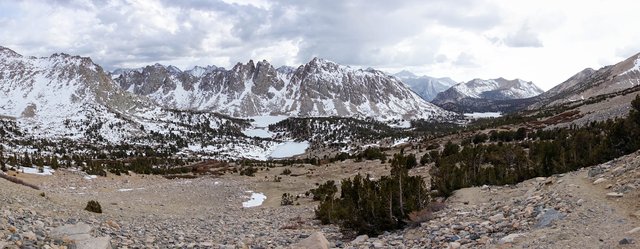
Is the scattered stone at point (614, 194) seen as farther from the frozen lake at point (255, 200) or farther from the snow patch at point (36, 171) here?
the snow patch at point (36, 171)

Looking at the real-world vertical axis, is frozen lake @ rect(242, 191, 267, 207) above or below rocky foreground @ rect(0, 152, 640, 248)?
below

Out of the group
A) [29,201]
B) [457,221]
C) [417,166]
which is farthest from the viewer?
[417,166]

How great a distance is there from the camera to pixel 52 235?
11422mm

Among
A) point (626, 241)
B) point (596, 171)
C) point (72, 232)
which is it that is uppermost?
point (72, 232)

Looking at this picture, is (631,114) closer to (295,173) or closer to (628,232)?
(628,232)

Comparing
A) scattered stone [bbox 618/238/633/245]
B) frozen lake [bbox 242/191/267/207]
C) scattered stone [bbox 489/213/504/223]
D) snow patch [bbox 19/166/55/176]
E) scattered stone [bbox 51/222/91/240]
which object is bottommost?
frozen lake [bbox 242/191/267/207]

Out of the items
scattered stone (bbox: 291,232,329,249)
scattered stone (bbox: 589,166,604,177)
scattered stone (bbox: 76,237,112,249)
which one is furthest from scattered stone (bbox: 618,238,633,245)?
scattered stone (bbox: 76,237,112,249)

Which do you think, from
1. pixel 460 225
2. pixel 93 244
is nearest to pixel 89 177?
pixel 93 244

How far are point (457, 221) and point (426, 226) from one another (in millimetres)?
1086

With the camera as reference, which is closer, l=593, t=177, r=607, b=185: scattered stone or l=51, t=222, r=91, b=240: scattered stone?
l=51, t=222, r=91, b=240: scattered stone

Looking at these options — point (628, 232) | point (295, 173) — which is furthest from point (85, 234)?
point (295, 173)

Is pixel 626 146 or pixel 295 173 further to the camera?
pixel 295 173

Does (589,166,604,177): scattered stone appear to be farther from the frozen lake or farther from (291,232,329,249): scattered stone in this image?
the frozen lake

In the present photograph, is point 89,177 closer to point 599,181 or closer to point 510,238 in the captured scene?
point 510,238
